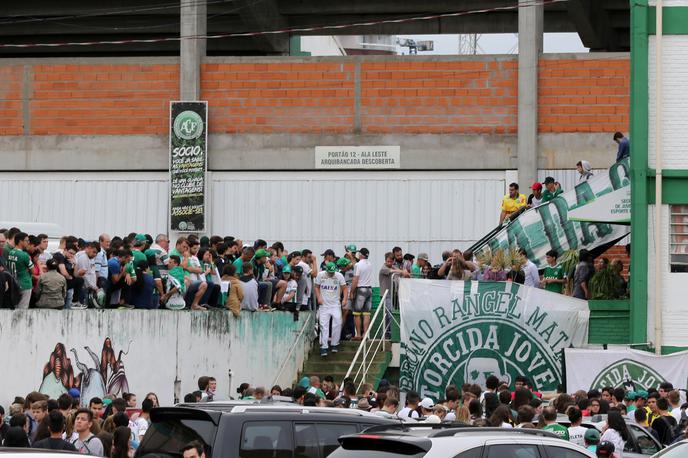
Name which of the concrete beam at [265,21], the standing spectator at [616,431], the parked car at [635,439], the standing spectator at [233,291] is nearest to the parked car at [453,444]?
the standing spectator at [616,431]

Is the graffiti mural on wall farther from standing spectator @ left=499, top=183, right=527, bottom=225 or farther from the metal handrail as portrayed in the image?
standing spectator @ left=499, top=183, right=527, bottom=225

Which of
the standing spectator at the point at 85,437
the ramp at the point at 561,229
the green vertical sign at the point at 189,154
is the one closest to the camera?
the standing spectator at the point at 85,437

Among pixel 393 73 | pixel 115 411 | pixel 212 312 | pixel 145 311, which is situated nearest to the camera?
pixel 115 411

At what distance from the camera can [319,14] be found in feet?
130

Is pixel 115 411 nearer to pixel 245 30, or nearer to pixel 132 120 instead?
pixel 132 120

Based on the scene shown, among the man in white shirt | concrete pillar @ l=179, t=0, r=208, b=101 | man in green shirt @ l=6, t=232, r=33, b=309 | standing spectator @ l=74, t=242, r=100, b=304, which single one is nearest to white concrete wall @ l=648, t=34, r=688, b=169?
the man in white shirt

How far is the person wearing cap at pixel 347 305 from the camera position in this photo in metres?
26.2

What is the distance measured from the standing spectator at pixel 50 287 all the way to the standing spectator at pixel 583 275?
9812 millimetres

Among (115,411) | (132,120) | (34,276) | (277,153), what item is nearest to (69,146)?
(132,120)

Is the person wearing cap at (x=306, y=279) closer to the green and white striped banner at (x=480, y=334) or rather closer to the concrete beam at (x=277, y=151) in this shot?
the green and white striped banner at (x=480, y=334)

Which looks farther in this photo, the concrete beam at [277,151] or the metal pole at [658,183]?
the concrete beam at [277,151]

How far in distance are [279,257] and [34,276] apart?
7011 mm

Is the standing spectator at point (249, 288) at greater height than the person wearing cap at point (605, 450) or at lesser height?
greater

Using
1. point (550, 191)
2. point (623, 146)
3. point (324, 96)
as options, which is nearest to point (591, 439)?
point (623, 146)
